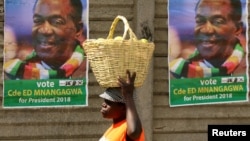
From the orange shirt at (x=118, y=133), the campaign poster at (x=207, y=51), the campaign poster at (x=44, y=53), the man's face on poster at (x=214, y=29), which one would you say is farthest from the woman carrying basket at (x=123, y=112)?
the man's face on poster at (x=214, y=29)

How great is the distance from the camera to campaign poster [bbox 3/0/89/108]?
6453mm

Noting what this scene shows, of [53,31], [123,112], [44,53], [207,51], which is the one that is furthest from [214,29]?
[123,112]

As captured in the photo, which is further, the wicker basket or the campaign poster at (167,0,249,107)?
the campaign poster at (167,0,249,107)

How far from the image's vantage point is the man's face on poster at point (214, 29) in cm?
693

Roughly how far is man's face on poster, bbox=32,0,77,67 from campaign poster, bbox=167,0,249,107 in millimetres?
1203

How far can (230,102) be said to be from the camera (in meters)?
7.05

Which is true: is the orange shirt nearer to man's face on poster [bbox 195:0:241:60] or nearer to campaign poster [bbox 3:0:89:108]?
campaign poster [bbox 3:0:89:108]

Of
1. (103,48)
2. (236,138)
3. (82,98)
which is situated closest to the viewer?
(103,48)

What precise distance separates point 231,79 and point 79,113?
189 centimetres

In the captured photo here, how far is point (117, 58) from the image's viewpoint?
3449mm

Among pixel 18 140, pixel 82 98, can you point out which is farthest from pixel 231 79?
pixel 18 140

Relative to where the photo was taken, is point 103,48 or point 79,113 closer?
point 103,48

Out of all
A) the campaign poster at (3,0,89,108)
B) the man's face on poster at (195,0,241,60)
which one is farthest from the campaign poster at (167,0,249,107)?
the campaign poster at (3,0,89,108)

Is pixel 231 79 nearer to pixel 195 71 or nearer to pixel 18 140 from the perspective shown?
pixel 195 71
